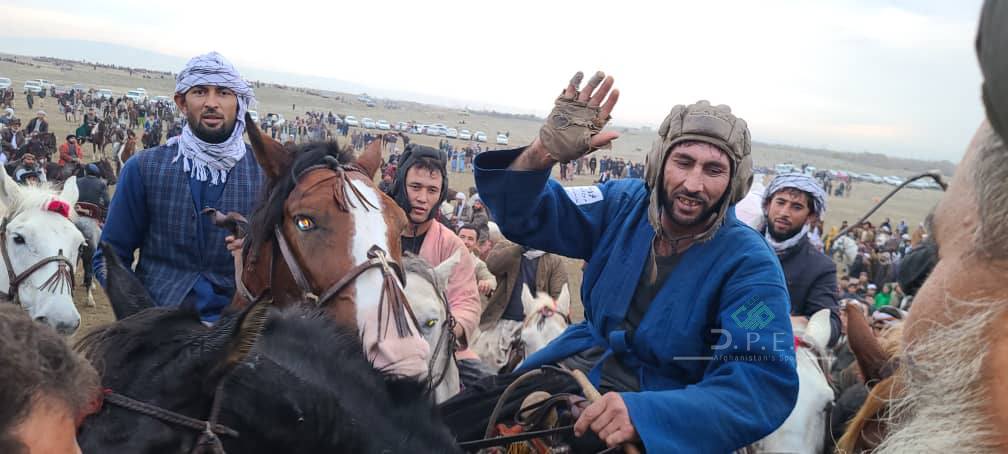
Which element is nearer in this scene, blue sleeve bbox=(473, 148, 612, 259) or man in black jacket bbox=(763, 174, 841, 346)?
blue sleeve bbox=(473, 148, 612, 259)

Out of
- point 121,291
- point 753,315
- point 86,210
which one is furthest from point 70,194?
point 753,315

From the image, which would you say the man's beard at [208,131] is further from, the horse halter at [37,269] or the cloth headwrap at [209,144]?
the horse halter at [37,269]

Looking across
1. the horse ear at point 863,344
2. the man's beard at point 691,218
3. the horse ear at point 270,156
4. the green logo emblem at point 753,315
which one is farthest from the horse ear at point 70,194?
the horse ear at point 863,344

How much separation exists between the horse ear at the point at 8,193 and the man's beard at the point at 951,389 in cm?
576

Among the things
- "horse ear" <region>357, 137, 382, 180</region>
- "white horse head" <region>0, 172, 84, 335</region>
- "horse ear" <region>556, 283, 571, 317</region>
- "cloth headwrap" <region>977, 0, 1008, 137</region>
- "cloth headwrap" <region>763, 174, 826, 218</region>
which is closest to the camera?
"cloth headwrap" <region>977, 0, 1008, 137</region>

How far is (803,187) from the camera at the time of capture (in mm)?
5559

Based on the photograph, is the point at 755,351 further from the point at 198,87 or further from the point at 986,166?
the point at 198,87

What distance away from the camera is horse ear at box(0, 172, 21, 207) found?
4.90m

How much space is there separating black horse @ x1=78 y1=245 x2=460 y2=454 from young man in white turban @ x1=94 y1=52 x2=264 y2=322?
5.31ft

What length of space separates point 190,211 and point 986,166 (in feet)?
11.1

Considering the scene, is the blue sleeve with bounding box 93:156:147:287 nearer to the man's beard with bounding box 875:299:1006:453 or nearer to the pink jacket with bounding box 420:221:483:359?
the pink jacket with bounding box 420:221:483:359

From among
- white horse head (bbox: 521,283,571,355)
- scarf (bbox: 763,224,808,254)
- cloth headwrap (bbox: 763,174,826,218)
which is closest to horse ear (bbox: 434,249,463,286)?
Result: white horse head (bbox: 521,283,571,355)

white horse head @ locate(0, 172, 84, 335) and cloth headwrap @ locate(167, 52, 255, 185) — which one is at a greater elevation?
cloth headwrap @ locate(167, 52, 255, 185)

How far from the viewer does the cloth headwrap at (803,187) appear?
5.59 m
